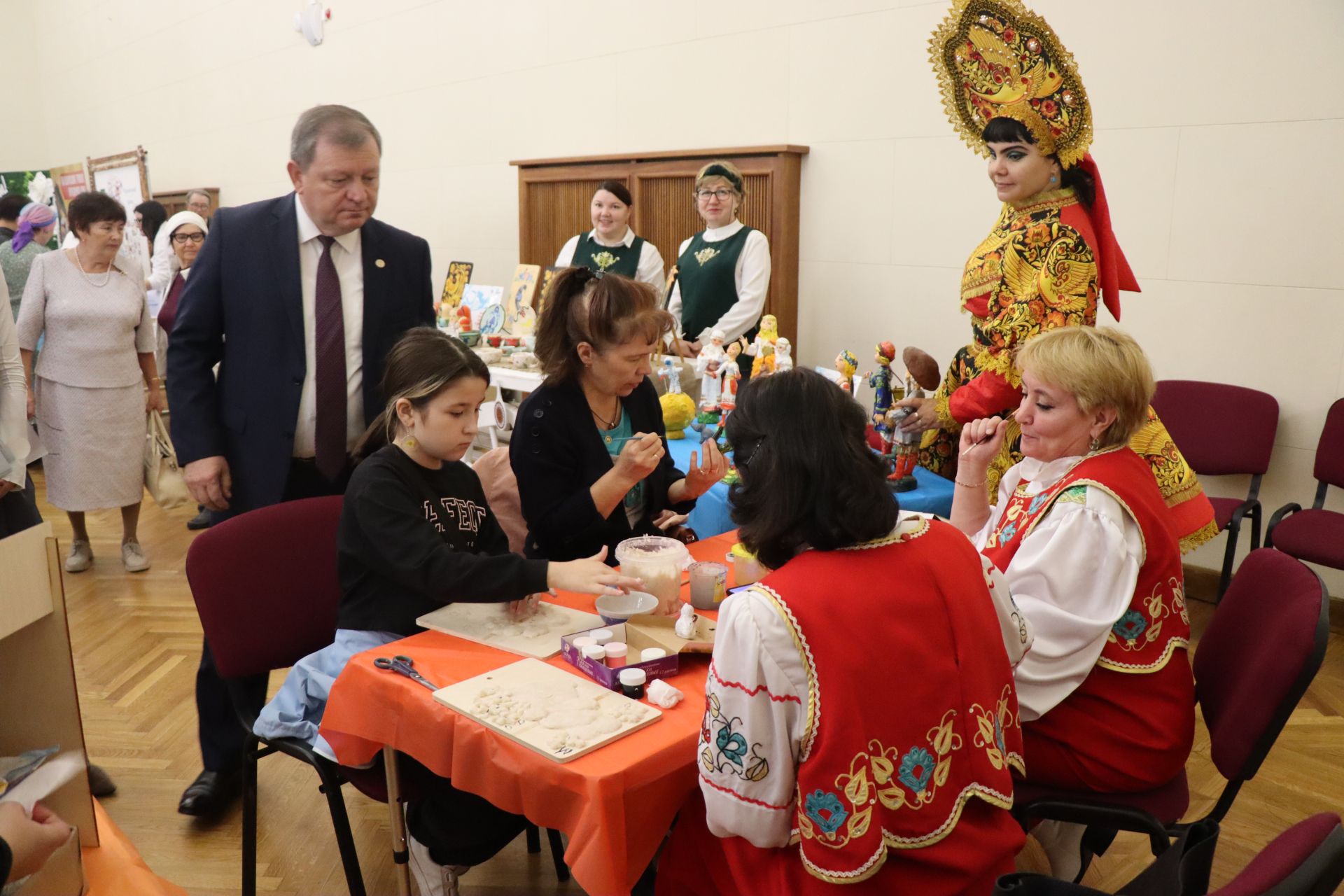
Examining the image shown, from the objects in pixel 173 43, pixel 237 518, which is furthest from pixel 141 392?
pixel 173 43

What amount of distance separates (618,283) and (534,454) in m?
0.44

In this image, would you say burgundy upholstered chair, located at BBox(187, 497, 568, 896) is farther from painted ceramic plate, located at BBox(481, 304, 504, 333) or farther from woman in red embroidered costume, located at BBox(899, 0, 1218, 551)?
painted ceramic plate, located at BBox(481, 304, 504, 333)

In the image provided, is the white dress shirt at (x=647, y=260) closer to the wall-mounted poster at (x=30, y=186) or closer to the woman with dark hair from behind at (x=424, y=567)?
the woman with dark hair from behind at (x=424, y=567)

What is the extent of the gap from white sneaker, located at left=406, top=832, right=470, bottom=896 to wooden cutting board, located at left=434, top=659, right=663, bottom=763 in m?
0.55

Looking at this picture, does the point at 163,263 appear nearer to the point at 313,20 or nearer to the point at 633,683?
the point at 313,20

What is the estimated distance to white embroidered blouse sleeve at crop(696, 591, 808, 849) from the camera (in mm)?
1255

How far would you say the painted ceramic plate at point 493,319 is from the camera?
5852 mm

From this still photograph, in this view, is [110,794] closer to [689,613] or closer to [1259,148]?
[689,613]

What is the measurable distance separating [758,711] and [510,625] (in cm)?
68

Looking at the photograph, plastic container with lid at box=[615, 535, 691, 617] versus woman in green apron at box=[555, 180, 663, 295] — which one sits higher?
woman in green apron at box=[555, 180, 663, 295]

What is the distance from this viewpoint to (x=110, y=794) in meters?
2.72

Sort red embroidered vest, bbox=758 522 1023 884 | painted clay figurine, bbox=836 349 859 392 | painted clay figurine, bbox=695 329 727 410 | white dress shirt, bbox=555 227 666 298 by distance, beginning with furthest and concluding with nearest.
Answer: white dress shirt, bbox=555 227 666 298, painted clay figurine, bbox=695 329 727 410, painted clay figurine, bbox=836 349 859 392, red embroidered vest, bbox=758 522 1023 884

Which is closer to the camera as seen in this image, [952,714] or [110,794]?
[952,714]

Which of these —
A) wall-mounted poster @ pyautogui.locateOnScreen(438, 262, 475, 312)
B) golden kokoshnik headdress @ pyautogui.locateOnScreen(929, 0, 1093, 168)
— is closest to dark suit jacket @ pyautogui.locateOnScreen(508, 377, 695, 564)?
golden kokoshnik headdress @ pyautogui.locateOnScreen(929, 0, 1093, 168)
